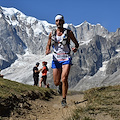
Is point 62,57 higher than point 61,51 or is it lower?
lower

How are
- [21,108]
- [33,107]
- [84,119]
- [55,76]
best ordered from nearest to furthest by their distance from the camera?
[84,119] < [21,108] < [33,107] < [55,76]

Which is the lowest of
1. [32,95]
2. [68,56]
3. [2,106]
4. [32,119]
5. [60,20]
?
[32,119]

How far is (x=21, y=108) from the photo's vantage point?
698 cm

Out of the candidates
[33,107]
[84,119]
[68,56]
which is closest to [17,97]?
[33,107]

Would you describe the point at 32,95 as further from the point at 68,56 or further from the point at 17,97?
the point at 68,56

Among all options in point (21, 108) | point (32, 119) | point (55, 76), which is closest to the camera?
point (32, 119)

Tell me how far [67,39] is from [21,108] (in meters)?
3.12

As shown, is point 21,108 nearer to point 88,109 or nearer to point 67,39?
point 88,109

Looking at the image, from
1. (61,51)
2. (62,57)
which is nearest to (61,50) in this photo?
(61,51)

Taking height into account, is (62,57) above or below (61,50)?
below

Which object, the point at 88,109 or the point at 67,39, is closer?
the point at 88,109

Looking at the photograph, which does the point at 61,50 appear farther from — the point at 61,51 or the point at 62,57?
the point at 62,57

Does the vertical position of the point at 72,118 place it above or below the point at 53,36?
below

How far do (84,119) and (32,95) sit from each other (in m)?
5.35
